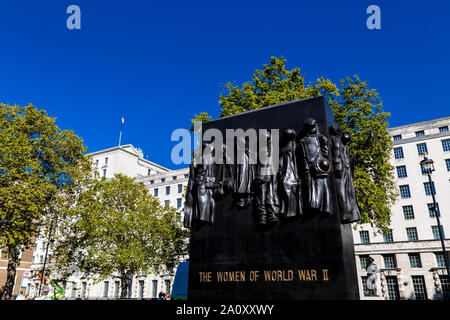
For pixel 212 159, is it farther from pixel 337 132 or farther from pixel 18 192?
pixel 18 192

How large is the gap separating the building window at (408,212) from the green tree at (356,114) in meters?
27.3

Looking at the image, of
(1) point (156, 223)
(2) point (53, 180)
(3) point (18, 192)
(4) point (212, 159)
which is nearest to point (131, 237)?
(1) point (156, 223)

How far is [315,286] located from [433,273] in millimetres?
48133

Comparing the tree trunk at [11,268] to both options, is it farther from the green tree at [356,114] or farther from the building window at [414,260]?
the building window at [414,260]

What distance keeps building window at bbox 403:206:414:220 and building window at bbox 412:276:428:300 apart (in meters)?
8.42

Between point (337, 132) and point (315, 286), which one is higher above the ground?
point (337, 132)

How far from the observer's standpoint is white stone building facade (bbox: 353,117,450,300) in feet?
158

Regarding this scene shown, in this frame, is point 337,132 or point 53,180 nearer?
point 337,132

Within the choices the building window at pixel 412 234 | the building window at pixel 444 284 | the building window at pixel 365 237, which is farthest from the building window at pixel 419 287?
the building window at pixel 365 237

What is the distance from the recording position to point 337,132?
10.1m

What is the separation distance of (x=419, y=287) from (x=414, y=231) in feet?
25.1

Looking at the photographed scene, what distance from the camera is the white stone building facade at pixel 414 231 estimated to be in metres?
48.1

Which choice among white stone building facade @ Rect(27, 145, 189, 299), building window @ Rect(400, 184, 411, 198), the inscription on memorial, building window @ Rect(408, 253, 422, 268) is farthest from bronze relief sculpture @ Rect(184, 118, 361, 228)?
white stone building facade @ Rect(27, 145, 189, 299)

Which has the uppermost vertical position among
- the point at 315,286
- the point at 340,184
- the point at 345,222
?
the point at 340,184
